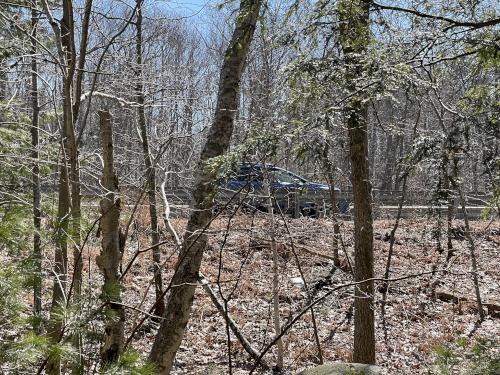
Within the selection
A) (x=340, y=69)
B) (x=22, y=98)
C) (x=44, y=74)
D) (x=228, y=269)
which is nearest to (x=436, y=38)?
(x=340, y=69)

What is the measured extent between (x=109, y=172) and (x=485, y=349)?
3081mm

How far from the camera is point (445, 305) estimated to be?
460 inches

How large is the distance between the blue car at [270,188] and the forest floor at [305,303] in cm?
39

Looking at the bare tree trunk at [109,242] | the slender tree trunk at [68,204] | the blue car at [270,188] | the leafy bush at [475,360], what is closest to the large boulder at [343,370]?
the leafy bush at [475,360]

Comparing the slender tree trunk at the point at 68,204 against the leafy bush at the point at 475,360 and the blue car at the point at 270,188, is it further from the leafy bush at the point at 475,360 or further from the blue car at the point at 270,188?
the leafy bush at the point at 475,360

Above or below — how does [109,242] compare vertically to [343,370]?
above

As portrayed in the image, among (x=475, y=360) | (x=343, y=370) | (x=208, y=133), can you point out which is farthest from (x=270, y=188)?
(x=475, y=360)

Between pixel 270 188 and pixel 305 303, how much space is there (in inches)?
125

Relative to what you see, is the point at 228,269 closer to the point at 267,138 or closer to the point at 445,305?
the point at 445,305

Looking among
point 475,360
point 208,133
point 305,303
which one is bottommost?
point 305,303

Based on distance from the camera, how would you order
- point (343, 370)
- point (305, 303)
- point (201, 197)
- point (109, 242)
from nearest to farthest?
point (109, 242) → point (343, 370) → point (201, 197) → point (305, 303)

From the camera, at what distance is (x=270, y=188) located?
336 inches

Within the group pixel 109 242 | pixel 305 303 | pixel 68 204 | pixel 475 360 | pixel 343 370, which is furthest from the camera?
pixel 305 303

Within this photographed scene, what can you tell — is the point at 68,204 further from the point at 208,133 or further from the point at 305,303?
the point at 305,303
